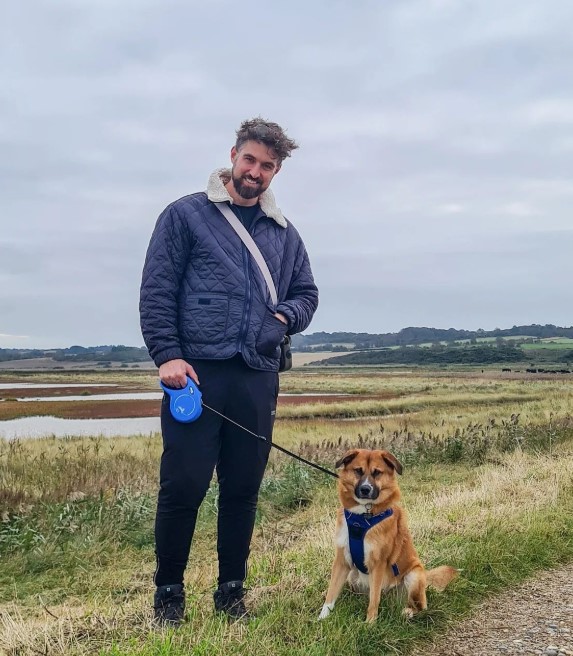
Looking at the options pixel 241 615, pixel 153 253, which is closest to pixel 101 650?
pixel 241 615

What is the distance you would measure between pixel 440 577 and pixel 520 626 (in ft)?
1.77

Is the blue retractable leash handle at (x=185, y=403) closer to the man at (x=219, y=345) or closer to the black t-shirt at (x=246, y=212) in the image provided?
the man at (x=219, y=345)

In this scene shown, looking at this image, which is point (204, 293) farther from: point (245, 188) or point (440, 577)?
point (440, 577)

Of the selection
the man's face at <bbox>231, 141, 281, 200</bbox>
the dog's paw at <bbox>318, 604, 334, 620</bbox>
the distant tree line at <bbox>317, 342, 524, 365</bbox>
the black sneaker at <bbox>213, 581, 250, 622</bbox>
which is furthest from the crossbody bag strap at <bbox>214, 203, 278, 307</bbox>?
the distant tree line at <bbox>317, 342, 524, 365</bbox>

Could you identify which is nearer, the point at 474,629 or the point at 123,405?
the point at 474,629

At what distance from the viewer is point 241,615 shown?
3.50 m

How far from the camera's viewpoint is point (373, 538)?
3.62 m

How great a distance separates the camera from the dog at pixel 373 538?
362 cm

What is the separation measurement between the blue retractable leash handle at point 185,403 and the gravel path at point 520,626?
71.3 inches

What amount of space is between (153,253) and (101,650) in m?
2.01

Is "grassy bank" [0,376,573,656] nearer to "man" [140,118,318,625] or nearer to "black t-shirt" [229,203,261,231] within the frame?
"man" [140,118,318,625]

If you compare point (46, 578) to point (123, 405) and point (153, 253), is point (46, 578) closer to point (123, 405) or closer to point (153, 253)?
point (153, 253)

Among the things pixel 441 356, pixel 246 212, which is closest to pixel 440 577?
pixel 246 212

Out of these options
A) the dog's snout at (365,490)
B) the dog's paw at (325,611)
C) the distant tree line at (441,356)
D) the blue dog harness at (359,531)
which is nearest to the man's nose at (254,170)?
the dog's snout at (365,490)
